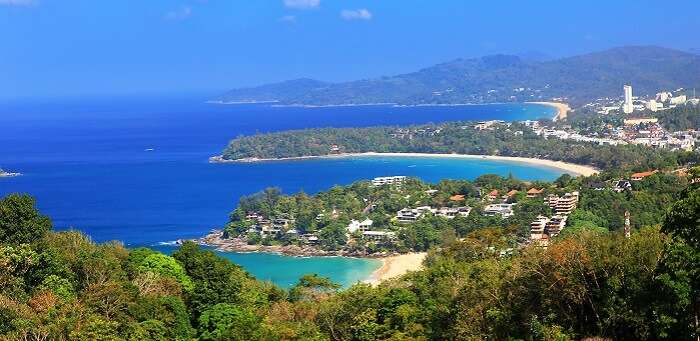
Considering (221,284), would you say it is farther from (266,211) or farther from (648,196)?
(266,211)

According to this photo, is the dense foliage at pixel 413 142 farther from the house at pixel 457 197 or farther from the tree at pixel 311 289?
the tree at pixel 311 289

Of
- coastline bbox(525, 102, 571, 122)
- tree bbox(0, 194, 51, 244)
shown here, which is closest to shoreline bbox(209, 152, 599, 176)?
coastline bbox(525, 102, 571, 122)

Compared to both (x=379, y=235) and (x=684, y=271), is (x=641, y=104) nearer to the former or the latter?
(x=379, y=235)

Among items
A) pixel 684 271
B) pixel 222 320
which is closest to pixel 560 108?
pixel 222 320

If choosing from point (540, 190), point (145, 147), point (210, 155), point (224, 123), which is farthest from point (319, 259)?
point (224, 123)

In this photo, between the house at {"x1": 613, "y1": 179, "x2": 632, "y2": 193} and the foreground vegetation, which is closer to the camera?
the foreground vegetation

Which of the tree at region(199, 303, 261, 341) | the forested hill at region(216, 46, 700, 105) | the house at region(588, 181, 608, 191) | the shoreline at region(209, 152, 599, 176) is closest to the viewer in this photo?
the tree at region(199, 303, 261, 341)

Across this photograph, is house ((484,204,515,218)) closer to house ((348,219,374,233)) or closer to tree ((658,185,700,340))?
house ((348,219,374,233))
